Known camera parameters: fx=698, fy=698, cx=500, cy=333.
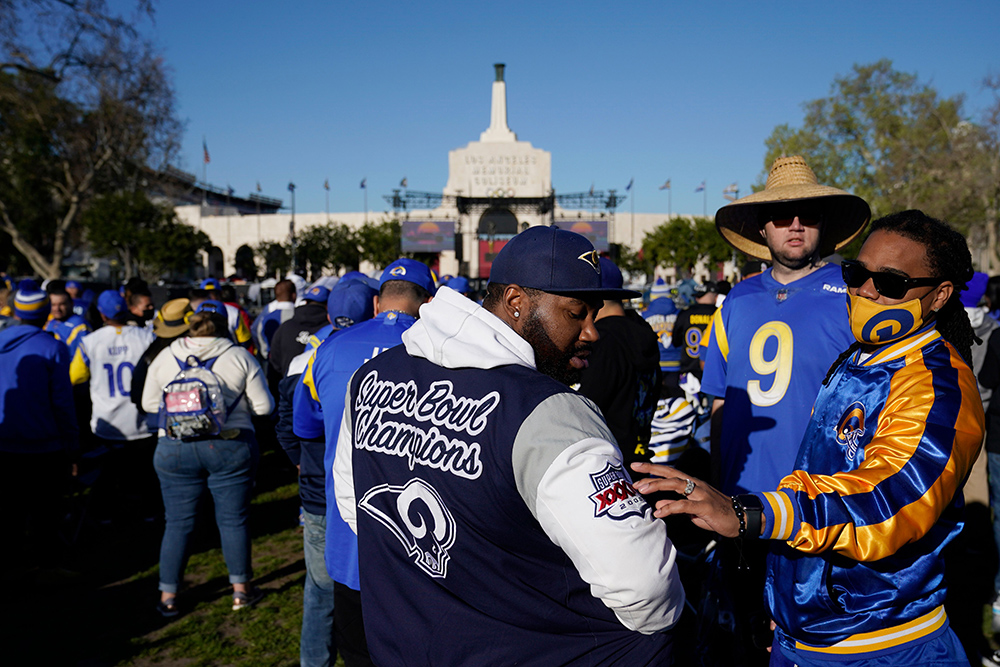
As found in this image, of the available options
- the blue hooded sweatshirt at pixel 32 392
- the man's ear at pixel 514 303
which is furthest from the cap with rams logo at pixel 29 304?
the man's ear at pixel 514 303

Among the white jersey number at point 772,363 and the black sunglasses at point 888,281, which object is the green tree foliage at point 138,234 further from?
the black sunglasses at point 888,281

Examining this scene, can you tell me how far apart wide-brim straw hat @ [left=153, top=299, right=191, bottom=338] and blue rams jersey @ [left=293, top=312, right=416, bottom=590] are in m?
1.77

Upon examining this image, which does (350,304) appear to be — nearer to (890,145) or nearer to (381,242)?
Result: (890,145)

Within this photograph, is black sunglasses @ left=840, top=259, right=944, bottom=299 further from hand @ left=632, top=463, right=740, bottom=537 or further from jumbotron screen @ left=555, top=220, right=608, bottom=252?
jumbotron screen @ left=555, top=220, right=608, bottom=252

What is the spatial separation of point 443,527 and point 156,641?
387 cm

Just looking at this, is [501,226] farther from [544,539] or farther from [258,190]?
[544,539]

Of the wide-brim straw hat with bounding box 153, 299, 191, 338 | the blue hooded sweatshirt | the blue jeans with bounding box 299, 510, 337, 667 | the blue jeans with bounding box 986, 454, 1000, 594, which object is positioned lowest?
the blue jeans with bounding box 299, 510, 337, 667

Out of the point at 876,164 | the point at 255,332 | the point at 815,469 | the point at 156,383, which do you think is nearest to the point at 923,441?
the point at 815,469

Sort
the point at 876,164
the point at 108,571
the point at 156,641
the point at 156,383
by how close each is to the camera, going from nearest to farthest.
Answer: the point at 156,641 < the point at 156,383 < the point at 108,571 < the point at 876,164

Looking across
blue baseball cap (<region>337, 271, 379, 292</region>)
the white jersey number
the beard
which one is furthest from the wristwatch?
blue baseball cap (<region>337, 271, 379, 292</region>)

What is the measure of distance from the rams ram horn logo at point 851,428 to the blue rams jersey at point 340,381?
6.39 ft

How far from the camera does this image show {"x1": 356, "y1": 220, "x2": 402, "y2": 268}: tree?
63719 mm

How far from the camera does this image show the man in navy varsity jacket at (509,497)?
1524 millimetres

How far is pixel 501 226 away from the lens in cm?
6525
